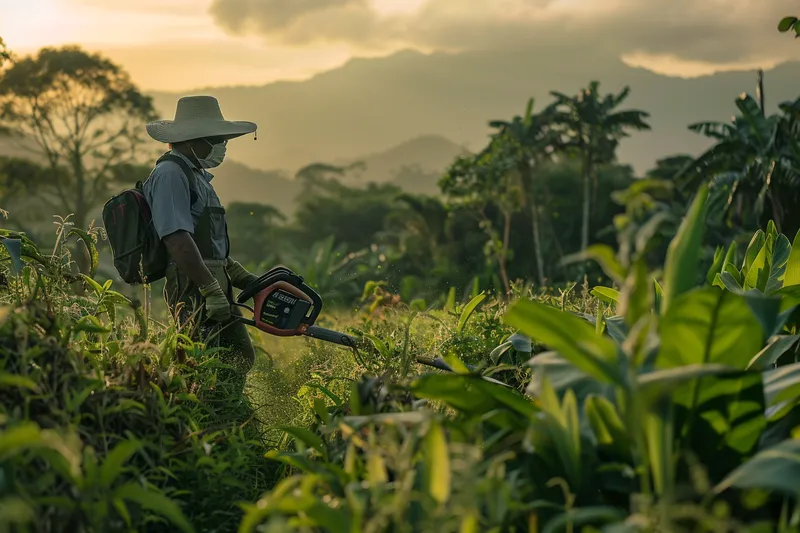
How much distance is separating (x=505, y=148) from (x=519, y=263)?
8.29 meters

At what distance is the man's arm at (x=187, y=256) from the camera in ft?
15.9

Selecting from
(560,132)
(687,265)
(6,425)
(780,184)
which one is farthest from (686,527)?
(560,132)

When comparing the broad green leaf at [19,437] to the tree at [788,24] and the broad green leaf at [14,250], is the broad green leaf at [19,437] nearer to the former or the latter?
the broad green leaf at [14,250]

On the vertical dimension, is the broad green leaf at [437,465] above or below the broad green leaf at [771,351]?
below

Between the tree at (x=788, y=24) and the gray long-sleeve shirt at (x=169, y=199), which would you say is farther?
the gray long-sleeve shirt at (x=169, y=199)

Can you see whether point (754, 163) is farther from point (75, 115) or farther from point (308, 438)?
point (75, 115)

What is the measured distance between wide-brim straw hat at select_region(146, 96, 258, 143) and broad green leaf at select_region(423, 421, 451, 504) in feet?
11.6

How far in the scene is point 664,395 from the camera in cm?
208

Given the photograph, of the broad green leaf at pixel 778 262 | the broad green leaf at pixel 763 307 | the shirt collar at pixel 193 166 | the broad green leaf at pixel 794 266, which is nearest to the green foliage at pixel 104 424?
the shirt collar at pixel 193 166

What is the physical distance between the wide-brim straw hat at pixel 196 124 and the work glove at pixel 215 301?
91 centimetres

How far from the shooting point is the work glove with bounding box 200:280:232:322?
16.1 feet

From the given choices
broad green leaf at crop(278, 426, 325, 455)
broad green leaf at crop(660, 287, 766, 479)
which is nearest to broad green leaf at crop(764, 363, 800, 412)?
broad green leaf at crop(660, 287, 766, 479)

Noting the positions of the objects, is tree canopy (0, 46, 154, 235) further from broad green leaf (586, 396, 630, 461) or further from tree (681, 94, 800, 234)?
broad green leaf (586, 396, 630, 461)

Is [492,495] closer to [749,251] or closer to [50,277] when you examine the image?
[50,277]
